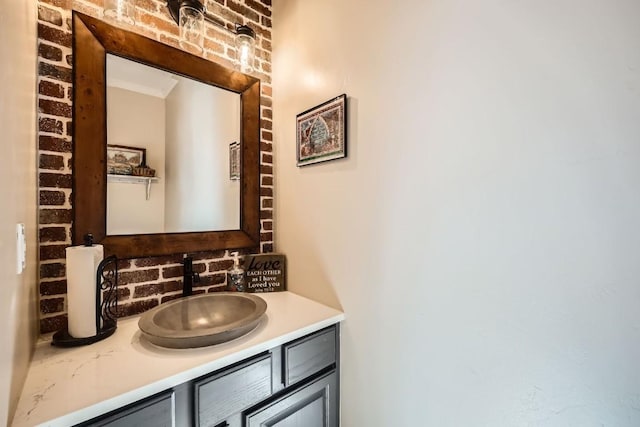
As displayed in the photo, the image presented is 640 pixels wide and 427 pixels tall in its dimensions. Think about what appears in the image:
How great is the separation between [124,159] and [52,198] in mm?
288

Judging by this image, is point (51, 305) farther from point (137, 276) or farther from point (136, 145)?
point (136, 145)

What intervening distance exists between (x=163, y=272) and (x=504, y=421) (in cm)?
141

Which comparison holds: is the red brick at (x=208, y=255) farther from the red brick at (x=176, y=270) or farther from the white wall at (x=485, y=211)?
the white wall at (x=485, y=211)

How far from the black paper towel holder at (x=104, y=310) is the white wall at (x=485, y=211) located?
0.89 m

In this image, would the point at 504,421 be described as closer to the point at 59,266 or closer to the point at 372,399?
the point at 372,399

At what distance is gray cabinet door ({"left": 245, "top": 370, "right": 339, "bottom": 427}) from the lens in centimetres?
96

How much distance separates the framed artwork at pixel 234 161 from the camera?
4.99 feet

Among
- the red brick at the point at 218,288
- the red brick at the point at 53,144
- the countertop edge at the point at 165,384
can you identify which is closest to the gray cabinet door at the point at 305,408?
the countertop edge at the point at 165,384

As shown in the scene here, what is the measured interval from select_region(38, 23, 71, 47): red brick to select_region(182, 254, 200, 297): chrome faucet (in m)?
0.99

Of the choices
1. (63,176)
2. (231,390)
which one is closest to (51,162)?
(63,176)

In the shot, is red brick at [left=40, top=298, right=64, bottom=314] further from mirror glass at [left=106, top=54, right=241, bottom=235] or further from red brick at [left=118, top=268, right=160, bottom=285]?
mirror glass at [left=106, top=54, right=241, bottom=235]

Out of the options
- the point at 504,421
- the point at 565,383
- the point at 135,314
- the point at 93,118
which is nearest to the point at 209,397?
the point at 135,314

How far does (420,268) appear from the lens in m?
0.97

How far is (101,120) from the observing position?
3.63ft
